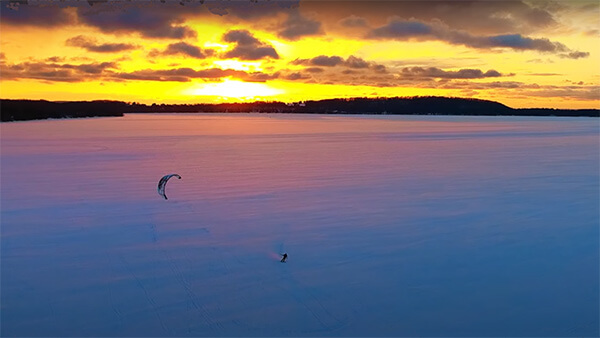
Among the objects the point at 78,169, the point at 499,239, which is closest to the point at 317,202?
the point at 499,239

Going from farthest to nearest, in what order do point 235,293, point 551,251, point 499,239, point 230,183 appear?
1. point 230,183
2. point 499,239
3. point 551,251
4. point 235,293

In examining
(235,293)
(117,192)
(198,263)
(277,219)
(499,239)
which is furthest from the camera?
(117,192)

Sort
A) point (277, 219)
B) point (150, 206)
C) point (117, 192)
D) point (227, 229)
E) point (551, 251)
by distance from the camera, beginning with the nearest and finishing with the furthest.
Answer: point (551, 251) < point (227, 229) < point (277, 219) < point (150, 206) < point (117, 192)

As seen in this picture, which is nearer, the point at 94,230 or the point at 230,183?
the point at 94,230

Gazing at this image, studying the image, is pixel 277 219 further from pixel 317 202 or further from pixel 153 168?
pixel 153 168

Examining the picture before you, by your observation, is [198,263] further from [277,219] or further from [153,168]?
[153,168]

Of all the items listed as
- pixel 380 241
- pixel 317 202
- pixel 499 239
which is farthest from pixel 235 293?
pixel 317 202
